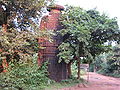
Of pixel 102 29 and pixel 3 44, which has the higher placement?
pixel 102 29

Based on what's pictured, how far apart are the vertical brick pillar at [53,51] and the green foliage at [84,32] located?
0.49 meters

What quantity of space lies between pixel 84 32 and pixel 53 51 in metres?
2.11

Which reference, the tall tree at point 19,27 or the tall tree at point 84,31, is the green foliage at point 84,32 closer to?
the tall tree at point 84,31

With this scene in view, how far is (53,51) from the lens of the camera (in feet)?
28.1

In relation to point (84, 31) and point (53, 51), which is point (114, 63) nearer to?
point (53, 51)

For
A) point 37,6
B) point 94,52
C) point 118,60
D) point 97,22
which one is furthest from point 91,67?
point 37,6

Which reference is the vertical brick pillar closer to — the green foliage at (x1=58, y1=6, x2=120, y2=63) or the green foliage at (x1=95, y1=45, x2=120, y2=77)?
the green foliage at (x1=58, y1=6, x2=120, y2=63)

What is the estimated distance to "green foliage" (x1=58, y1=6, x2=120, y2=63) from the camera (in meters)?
7.70

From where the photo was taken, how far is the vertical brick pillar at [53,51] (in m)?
8.51

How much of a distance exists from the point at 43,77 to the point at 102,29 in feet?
13.0

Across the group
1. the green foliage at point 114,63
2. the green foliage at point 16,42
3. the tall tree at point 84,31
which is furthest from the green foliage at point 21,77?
the green foliage at point 114,63

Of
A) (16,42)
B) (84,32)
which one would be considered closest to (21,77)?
(16,42)

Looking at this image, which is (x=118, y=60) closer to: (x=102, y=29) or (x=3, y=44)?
(x=102, y=29)

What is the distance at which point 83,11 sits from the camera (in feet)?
28.6
